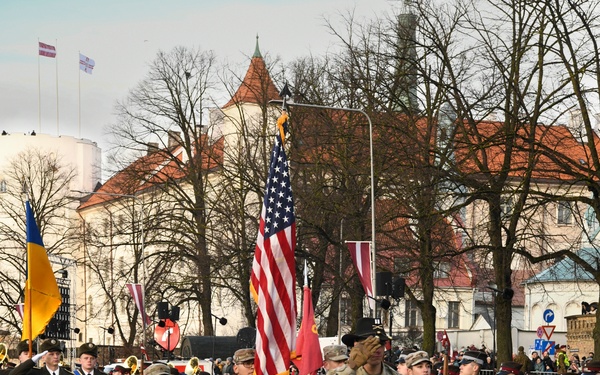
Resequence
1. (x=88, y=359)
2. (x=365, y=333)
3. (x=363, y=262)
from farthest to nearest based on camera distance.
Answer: (x=363, y=262) → (x=88, y=359) → (x=365, y=333)

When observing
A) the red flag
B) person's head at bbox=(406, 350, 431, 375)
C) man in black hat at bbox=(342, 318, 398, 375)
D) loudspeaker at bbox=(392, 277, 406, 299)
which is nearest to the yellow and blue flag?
the red flag

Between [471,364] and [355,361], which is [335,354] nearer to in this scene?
[471,364]

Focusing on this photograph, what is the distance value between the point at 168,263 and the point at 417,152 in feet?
84.6

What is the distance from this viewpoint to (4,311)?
92.6 metres

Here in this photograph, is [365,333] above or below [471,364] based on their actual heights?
above

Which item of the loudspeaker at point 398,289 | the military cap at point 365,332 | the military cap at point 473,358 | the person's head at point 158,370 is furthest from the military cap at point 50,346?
the loudspeaker at point 398,289

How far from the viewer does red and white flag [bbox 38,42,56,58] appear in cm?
10256

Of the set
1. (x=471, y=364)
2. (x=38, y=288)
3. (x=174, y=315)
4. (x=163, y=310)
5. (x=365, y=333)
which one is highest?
(x=38, y=288)

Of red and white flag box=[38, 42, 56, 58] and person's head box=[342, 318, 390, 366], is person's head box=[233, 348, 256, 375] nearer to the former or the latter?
person's head box=[342, 318, 390, 366]

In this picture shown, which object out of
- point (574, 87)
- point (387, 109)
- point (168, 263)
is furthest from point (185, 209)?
point (574, 87)

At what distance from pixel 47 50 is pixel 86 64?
133 inches

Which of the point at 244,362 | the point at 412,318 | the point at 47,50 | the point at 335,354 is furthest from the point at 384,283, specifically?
the point at 47,50

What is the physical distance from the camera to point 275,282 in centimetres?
1365

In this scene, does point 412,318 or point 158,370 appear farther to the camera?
point 412,318
